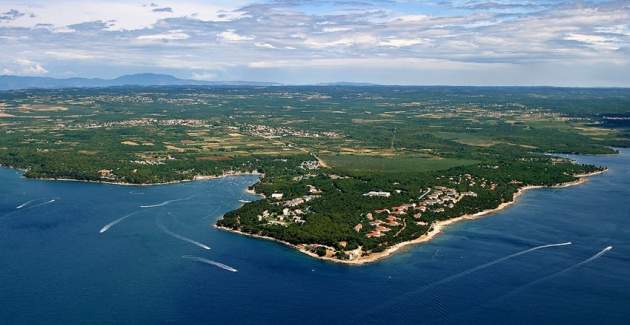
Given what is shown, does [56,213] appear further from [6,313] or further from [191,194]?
[6,313]

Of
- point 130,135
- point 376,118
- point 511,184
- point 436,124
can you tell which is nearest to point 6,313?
point 511,184

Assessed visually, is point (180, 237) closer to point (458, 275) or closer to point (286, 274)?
point (286, 274)

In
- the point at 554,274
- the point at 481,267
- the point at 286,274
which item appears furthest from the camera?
the point at 481,267

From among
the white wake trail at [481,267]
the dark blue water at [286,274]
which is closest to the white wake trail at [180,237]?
the dark blue water at [286,274]

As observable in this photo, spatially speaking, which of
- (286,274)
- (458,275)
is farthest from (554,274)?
(286,274)

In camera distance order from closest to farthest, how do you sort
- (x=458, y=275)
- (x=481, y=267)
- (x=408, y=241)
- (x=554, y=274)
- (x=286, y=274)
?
(x=458, y=275), (x=286, y=274), (x=554, y=274), (x=481, y=267), (x=408, y=241)

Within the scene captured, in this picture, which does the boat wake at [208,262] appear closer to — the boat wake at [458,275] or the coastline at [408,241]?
the coastline at [408,241]

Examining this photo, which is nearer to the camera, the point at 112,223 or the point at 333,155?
the point at 112,223
